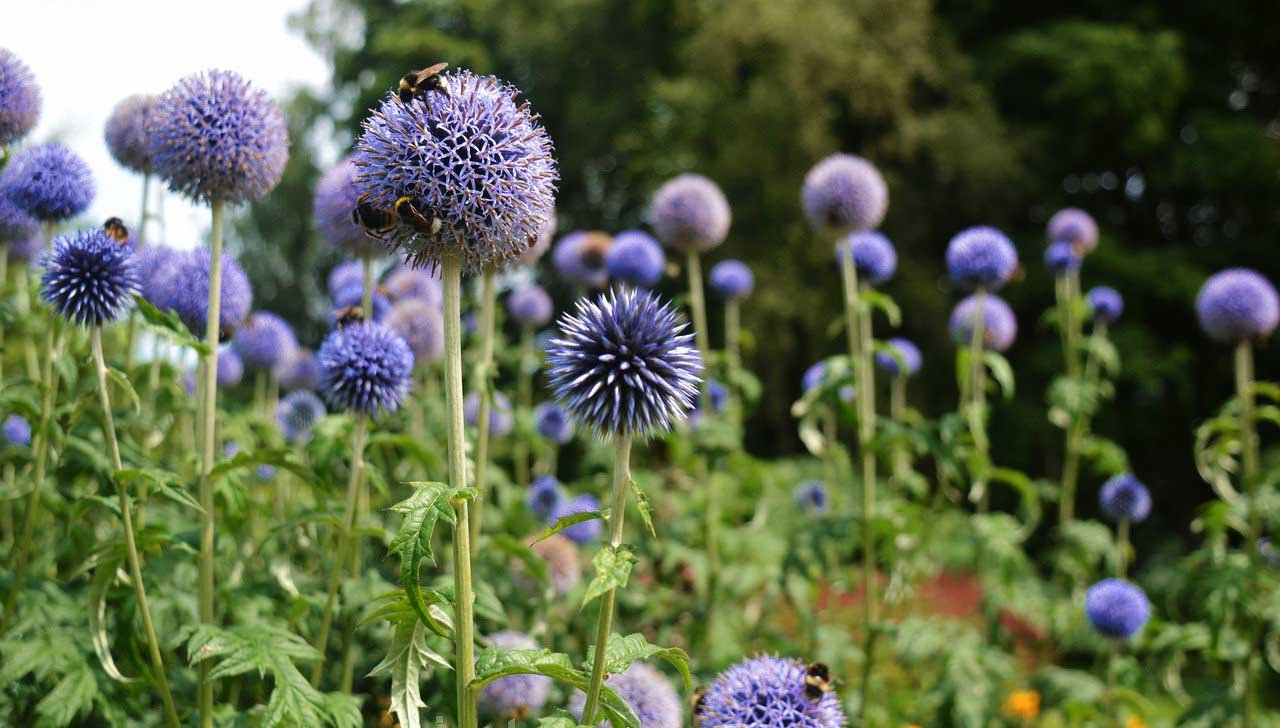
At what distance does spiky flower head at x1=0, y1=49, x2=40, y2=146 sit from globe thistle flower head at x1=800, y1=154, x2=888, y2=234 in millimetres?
3331

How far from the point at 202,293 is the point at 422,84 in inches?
61.7

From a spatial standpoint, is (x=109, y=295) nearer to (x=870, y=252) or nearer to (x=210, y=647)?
(x=210, y=647)

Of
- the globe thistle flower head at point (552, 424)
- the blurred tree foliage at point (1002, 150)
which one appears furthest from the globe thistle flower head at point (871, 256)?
the blurred tree foliage at point (1002, 150)

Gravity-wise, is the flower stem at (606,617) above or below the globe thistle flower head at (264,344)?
below

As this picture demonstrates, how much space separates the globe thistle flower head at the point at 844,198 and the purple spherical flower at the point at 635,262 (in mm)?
823

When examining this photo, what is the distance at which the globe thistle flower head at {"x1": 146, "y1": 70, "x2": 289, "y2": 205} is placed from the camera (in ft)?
9.39

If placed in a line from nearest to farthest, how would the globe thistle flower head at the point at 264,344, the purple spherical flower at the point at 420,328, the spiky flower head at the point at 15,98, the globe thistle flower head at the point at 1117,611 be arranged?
1. the spiky flower head at the point at 15,98
2. the purple spherical flower at the point at 420,328
3. the globe thistle flower head at the point at 1117,611
4. the globe thistle flower head at the point at 264,344

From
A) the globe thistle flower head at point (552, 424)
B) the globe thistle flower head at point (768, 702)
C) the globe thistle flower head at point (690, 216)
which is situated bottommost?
the globe thistle flower head at point (768, 702)

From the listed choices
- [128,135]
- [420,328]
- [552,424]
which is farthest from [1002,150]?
[128,135]

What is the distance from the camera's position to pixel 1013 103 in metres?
16.8

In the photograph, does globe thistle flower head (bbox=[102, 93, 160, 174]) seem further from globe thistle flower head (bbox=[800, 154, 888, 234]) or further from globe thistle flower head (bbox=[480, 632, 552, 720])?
globe thistle flower head (bbox=[800, 154, 888, 234])

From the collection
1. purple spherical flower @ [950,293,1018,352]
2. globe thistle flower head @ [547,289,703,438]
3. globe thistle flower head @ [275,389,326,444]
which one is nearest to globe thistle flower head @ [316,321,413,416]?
globe thistle flower head @ [547,289,703,438]

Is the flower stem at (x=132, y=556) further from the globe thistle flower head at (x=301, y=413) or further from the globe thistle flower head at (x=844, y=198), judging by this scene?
the globe thistle flower head at (x=844, y=198)

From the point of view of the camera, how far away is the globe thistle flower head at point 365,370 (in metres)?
2.99
